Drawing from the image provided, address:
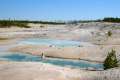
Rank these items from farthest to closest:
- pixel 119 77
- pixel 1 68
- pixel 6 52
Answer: pixel 6 52, pixel 1 68, pixel 119 77

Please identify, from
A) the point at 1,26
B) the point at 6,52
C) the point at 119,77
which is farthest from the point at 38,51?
the point at 1,26

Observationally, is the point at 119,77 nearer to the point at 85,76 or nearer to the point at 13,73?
the point at 85,76

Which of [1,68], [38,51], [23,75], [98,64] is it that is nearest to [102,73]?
[23,75]

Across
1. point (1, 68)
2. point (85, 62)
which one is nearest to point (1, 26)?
point (85, 62)

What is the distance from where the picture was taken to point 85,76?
1995cm

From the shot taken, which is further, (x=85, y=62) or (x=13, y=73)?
(x=85, y=62)

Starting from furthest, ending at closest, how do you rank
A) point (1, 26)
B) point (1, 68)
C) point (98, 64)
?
point (1, 26) → point (98, 64) → point (1, 68)

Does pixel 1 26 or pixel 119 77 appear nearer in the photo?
pixel 119 77

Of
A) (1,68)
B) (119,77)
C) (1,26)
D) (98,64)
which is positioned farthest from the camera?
(1,26)

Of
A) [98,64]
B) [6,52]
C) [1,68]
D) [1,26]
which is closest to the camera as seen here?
[1,68]

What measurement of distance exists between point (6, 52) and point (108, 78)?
61.9 ft

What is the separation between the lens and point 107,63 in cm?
2345

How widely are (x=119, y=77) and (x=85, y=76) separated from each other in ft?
8.04

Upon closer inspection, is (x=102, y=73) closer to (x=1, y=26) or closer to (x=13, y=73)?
(x=13, y=73)
